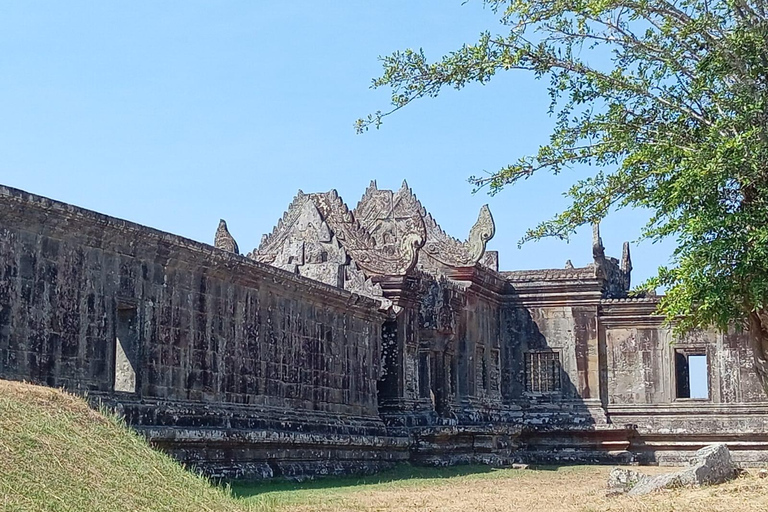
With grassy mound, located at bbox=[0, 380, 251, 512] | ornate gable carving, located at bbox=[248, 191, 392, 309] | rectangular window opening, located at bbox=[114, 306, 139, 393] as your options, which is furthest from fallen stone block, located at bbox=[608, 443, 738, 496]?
ornate gable carving, located at bbox=[248, 191, 392, 309]

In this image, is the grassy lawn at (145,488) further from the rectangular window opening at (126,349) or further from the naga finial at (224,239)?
the naga finial at (224,239)

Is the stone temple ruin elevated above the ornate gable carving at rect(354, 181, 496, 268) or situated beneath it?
situated beneath

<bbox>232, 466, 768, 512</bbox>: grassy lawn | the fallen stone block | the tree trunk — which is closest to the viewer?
<bbox>232, 466, 768, 512</bbox>: grassy lawn

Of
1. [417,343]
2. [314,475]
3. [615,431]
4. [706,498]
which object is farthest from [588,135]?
[615,431]

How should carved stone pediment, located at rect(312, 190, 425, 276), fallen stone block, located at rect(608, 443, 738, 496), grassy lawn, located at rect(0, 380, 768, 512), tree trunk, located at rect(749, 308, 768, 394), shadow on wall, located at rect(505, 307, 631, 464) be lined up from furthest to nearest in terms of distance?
shadow on wall, located at rect(505, 307, 631, 464), carved stone pediment, located at rect(312, 190, 425, 276), tree trunk, located at rect(749, 308, 768, 394), fallen stone block, located at rect(608, 443, 738, 496), grassy lawn, located at rect(0, 380, 768, 512)

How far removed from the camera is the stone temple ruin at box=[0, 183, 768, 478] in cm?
1209

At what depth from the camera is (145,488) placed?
9.16m

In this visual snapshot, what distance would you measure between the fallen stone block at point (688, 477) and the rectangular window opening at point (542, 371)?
11.3 m

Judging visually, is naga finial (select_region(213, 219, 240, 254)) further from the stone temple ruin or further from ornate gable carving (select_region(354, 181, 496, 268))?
ornate gable carving (select_region(354, 181, 496, 268))

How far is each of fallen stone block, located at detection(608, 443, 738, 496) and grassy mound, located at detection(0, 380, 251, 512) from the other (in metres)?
5.26

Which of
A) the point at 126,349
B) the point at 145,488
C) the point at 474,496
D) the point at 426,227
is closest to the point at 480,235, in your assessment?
the point at 426,227

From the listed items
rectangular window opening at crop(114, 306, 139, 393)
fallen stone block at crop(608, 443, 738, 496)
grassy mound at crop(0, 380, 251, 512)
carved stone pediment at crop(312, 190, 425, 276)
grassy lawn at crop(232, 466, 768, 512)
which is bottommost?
grassy lawn at crop(232, 466, 768, 512)

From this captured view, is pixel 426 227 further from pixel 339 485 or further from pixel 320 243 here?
pixel 339 485

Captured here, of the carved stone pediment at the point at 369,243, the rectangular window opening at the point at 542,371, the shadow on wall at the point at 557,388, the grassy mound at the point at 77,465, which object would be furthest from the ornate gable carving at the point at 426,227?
the grassy mound at the point at 77,465
